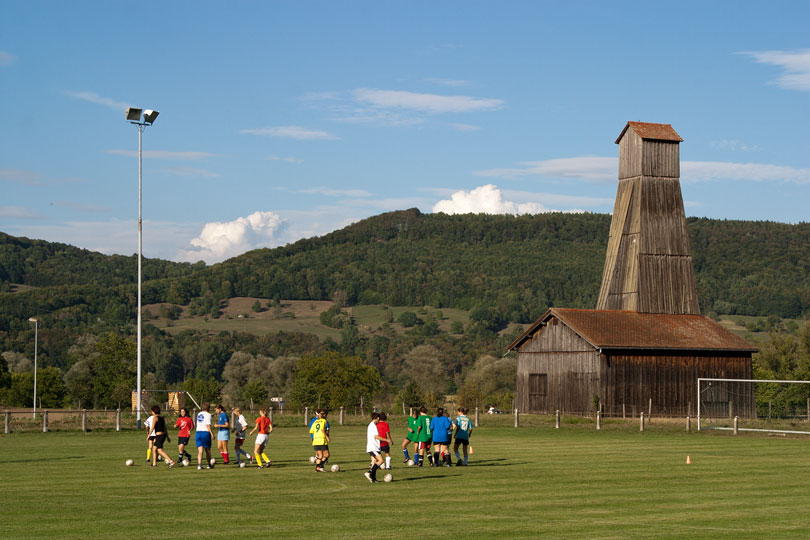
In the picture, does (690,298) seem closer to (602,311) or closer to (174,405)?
Answer: (602,311)

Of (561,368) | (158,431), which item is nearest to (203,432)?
(158,431)

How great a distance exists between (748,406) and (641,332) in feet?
26.5

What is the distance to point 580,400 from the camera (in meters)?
59.4

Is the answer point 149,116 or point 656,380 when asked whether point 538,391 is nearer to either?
point 656,380

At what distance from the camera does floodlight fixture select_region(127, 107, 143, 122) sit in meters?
48.0

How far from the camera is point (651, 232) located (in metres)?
64.4

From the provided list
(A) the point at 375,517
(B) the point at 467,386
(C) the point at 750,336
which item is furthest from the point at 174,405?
(C) the point at 750,336

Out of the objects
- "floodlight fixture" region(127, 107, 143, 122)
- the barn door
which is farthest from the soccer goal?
"floodlight fixture" region(127, 107, 143, 122)

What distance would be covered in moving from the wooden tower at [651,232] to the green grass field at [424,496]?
97.3ft

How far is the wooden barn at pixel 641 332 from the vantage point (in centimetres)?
5834

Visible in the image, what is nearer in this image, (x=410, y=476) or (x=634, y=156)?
(x=410, y=476)

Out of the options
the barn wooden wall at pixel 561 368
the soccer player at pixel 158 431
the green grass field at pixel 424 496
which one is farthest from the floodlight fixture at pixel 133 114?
the barn wooden wall at pixel 561 368

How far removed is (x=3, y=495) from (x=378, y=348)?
558 feet

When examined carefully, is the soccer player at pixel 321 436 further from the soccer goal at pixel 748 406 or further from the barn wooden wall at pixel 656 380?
the barn wooden wall at pixel 656 380
